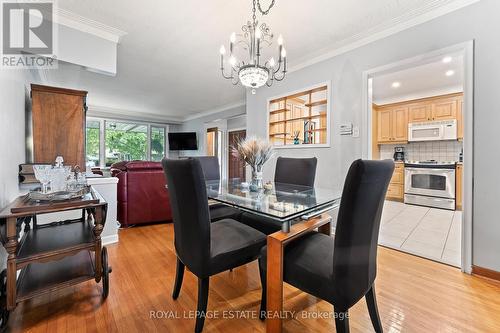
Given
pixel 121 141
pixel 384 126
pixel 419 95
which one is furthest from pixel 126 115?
pixel 419 95

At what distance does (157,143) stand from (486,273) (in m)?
8.39

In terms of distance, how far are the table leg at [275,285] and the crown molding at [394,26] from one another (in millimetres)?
2713

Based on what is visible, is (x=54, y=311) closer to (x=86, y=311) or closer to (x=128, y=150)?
(x=86, y=311)

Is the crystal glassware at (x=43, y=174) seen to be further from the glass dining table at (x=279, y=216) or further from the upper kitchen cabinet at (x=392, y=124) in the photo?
the upper kitchen cabinet at (x=392, y=124)

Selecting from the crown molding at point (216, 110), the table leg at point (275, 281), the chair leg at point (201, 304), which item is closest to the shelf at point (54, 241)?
the chair leg at point (201, 304)

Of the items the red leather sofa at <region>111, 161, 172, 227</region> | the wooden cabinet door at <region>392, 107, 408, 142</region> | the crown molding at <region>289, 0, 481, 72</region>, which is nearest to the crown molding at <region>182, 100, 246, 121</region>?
the crown molding at <region>289, 0, 481, 72</region>

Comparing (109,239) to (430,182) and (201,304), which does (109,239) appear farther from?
(430,182)

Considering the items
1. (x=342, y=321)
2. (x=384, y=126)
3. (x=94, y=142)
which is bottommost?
(x=342, y=321)

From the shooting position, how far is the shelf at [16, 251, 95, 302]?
4.17 ft

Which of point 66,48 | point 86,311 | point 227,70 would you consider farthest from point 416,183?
point 66,48

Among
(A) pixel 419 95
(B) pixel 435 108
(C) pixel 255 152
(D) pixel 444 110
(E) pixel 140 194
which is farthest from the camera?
(A) pixel 419 95

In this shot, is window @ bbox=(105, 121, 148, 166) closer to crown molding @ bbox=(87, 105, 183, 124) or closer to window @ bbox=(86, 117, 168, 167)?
window @ bbox=(86, 117, 168, 167)

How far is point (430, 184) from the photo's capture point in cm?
446

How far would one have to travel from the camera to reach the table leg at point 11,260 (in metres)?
1.14
